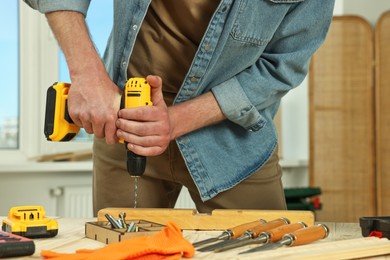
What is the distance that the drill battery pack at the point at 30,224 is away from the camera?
113cm

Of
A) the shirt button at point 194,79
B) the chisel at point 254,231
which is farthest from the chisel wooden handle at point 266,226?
the shirt button at point 194,79

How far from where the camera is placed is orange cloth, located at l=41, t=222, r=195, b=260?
92cm

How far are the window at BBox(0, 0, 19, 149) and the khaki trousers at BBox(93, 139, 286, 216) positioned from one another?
197cm

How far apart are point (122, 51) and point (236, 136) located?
35 cm

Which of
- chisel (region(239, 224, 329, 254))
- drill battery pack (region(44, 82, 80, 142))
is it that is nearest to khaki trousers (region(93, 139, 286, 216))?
drill battery pack (region(44, 82, 80, 142))

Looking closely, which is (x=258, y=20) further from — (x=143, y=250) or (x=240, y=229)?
(x=143, y=250)

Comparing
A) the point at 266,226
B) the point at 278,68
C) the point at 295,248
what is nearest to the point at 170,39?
the point at 278,68


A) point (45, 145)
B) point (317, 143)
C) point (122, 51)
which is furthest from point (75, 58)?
point (317, 143)

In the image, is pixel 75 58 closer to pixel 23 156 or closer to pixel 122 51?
pixel 122 51

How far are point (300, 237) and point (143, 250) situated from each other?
0.30 meters

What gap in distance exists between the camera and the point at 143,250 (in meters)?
0.92

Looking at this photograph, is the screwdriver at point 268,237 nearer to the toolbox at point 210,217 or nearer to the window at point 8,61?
the toolbox at point 210,217

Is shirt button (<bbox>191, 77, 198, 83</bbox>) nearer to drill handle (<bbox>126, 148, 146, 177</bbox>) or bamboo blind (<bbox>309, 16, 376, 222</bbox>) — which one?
drill handle (<bbox>126, 148, 146, 177</bbox>)

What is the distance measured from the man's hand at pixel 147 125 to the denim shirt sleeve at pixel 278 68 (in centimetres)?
18
